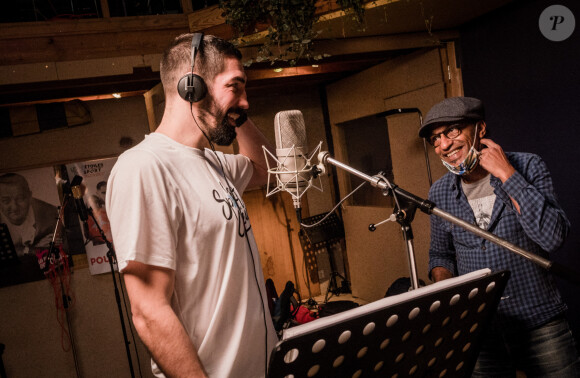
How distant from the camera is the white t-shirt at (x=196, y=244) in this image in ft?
3.36

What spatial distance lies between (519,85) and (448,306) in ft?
8.99

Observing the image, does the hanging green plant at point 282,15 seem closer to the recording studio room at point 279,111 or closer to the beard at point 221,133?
the recording studio room at point 279,111

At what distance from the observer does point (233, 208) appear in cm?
125

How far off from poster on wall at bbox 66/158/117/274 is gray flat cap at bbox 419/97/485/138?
3374mm

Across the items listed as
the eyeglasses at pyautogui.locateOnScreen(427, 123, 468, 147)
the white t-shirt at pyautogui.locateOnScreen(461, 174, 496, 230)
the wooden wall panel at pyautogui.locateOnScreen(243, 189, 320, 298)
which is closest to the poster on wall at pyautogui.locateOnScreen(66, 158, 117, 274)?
the wooden wall panel at pyautogui.locateOnScreen(243, 189, 320, 298)

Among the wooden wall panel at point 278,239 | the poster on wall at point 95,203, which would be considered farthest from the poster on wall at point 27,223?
the wooden wall panel at point 278,239

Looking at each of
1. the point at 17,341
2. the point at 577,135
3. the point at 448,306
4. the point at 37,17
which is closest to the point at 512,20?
the point at 577,135

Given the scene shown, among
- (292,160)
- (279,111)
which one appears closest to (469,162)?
(292,160)

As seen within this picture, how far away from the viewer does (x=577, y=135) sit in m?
2.75

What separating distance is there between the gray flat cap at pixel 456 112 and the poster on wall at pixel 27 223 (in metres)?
3.59

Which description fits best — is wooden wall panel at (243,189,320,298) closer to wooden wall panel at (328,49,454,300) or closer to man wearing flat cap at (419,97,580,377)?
wooden wall panel at (328,49,454,300)

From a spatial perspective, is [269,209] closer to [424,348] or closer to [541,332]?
[541,332]

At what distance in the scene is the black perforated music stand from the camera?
80 centimetres

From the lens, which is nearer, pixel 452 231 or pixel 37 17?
pixel 452 231
